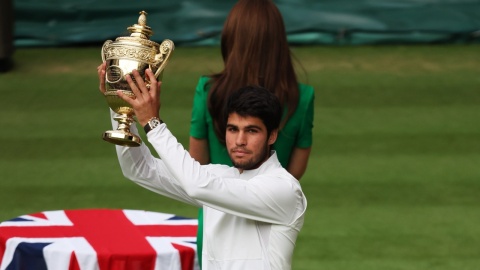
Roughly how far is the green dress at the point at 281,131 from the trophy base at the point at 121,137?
32.2 inches

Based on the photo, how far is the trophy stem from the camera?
140 inches

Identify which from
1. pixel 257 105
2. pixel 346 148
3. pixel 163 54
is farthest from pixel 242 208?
pixel 346 148

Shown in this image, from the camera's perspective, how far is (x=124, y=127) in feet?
11.9

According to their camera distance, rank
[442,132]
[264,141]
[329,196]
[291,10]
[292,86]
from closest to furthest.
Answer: [264,141], [292,86], [329,196], [442,132], [291,10]

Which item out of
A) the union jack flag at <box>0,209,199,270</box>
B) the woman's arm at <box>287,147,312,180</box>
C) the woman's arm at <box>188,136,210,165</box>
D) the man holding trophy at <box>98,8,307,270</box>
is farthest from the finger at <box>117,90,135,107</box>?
the union jack flag at <box>0,209,199,270</box>

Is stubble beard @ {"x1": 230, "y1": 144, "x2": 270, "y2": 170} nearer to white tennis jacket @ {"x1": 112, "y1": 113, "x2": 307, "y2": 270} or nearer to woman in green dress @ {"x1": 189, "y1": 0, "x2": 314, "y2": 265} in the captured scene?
white tennis jacket @ {"x1": 112, "y1": 113, "x2": 307, "y2": 270}

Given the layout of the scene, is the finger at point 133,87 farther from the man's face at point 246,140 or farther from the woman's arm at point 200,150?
the woman's arm at point 200,150

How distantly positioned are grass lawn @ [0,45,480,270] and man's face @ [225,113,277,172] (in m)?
3.37

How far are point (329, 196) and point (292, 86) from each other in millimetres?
3905

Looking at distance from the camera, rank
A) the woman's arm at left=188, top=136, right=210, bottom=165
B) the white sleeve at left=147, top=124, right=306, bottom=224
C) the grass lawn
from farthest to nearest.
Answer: the grass lawn
the woman's arm at left=188, top=136, right=210, bottom=165
the white sleeve at left=147, top=124, right=306, bottom=224

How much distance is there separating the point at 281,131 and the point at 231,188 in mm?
970

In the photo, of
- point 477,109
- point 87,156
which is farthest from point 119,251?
point 477,109

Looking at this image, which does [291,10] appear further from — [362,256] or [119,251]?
[119,251]

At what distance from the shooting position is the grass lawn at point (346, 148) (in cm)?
740
